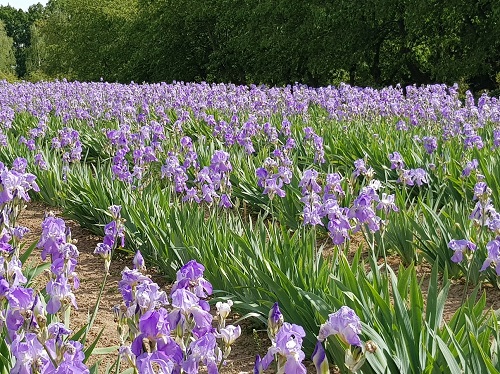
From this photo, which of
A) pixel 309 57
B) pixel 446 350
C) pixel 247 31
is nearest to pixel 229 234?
pixel 446 350

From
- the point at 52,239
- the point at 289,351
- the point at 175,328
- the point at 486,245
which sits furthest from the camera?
the point at 486,245

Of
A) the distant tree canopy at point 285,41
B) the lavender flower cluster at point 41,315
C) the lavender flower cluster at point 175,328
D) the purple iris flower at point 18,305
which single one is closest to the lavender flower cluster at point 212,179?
the lavender flower cluster at point 41,315

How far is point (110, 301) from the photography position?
367cm

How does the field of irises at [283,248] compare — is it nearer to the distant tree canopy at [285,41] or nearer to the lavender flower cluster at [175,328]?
the lavender flower cluster at [175,328]

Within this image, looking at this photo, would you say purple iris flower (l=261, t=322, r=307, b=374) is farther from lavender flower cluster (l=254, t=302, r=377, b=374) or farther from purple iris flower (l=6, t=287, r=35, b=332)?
purple iris flower (l=6, t=287, r=35, b=332)

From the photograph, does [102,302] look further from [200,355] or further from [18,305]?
[200,355]

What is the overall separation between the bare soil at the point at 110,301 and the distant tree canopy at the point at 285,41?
1142cm

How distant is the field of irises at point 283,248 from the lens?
5.21ft

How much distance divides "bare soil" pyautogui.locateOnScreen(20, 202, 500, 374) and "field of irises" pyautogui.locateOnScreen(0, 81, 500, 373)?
10 cm

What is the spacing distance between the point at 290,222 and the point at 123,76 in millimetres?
23247

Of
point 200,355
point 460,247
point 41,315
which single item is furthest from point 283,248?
point 200,355

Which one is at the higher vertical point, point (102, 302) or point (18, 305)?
point (18, 305)

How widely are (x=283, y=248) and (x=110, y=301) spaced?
114 centimetres

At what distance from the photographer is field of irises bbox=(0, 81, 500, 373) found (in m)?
1.59
